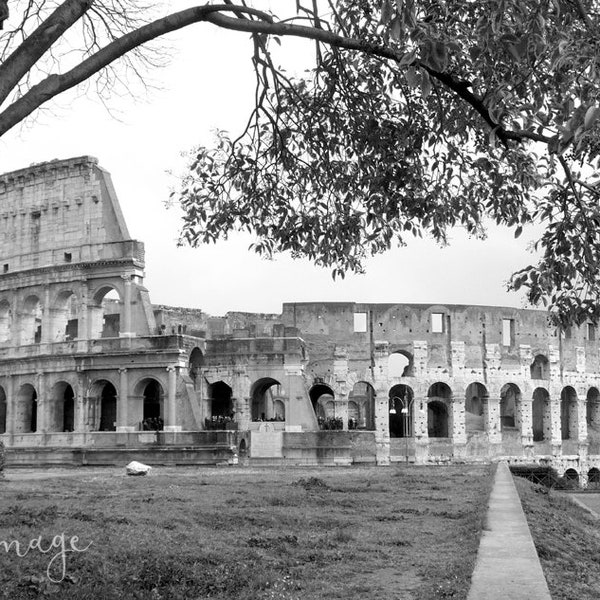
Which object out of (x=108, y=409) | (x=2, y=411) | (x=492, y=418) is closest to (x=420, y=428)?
(x=492, y=418)

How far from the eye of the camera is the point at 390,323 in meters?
41.4

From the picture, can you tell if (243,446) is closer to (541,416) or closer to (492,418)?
(492,418)

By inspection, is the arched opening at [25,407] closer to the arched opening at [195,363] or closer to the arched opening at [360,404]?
the arched opening at [195,363]

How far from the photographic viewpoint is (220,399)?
39375 mm

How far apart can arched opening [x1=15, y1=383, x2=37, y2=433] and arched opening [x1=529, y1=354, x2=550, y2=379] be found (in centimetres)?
2311

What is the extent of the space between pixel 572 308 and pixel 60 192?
32.6 m

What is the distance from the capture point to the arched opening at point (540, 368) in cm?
4466

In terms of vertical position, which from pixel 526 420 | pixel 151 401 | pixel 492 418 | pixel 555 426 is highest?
pixel 151 401

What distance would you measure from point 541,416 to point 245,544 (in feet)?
137

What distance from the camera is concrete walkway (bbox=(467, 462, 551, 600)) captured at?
5863 mm

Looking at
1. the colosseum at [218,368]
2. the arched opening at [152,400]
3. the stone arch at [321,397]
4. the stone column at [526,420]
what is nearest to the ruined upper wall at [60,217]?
the colosseum at [218,368]

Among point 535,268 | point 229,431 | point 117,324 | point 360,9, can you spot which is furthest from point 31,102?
point 117,324

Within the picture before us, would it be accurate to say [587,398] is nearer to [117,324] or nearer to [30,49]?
[117,324]
